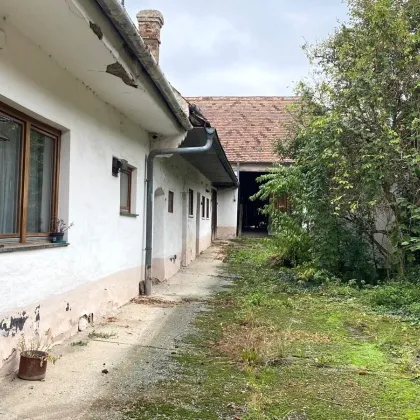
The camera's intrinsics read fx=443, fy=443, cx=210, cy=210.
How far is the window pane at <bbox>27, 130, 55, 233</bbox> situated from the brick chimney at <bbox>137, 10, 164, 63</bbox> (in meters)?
3.63

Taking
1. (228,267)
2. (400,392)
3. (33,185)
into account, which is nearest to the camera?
(400,392)

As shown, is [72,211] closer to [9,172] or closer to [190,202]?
[9,172]

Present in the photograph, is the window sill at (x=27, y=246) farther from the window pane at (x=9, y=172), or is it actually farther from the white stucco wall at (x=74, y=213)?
the window pane at (x=9, y=172)

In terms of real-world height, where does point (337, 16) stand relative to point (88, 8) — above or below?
above

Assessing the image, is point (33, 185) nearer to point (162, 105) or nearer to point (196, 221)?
point (162, 105)

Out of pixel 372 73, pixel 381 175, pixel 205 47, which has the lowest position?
pixel 381 175

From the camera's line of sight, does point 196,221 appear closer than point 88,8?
No

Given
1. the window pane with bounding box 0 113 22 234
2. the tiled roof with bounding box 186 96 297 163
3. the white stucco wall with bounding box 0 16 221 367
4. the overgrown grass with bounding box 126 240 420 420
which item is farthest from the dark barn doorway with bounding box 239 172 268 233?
the window pane with bounding box 0 113 22 234

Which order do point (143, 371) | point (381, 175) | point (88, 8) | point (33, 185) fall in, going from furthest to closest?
point (381, 175) → point (33, 185) → point (143, 371) → point (88, 8)

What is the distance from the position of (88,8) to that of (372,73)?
5927 millimetres

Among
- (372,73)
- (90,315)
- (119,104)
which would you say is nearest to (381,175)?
(372,73)

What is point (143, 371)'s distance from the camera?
3871mm

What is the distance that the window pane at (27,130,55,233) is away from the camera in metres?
4.10

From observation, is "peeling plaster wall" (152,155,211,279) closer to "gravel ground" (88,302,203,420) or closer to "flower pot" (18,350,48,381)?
"gravel ground" (88,302,203,420)
